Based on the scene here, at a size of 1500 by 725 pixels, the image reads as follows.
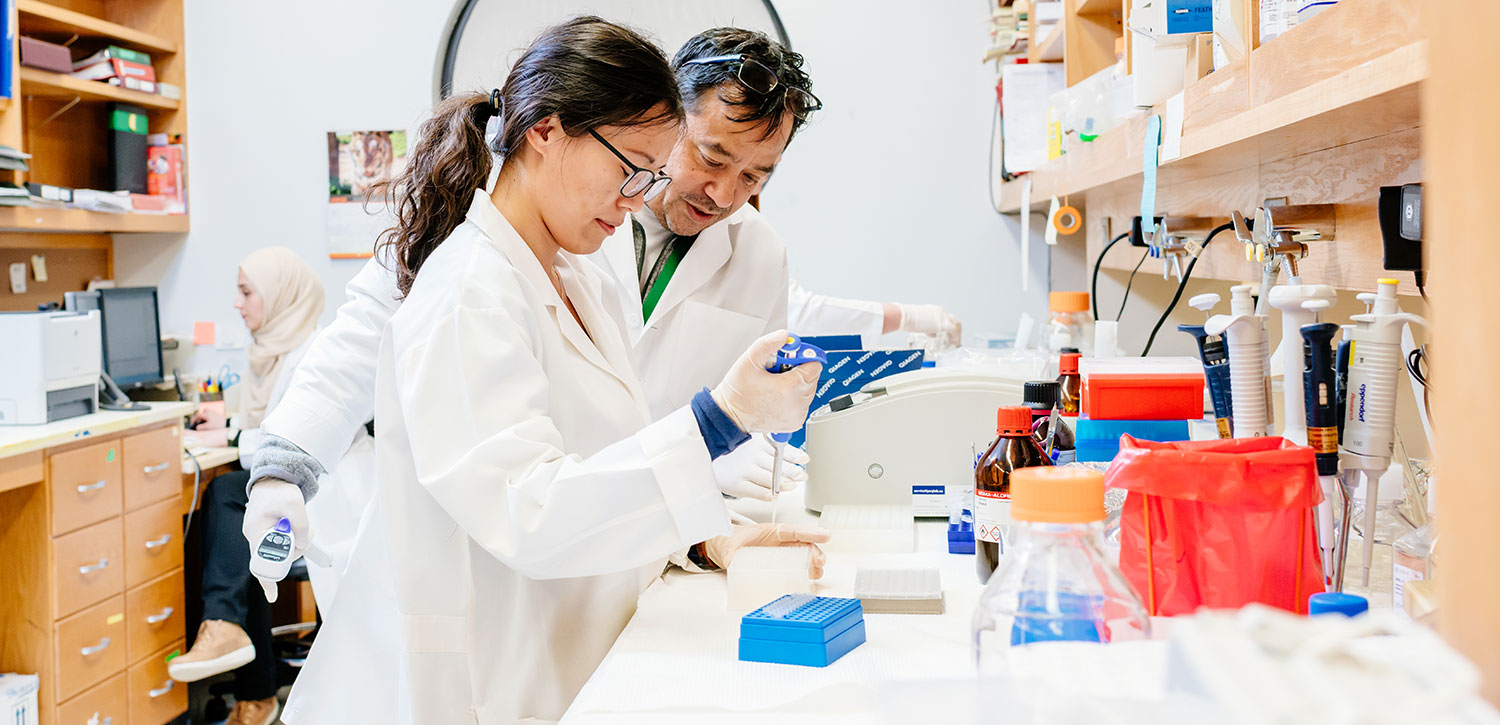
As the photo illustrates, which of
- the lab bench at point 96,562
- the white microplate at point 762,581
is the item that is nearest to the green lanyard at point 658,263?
the white microplate at point 762,581

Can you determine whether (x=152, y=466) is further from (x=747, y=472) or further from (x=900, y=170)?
(x=900, y=170)

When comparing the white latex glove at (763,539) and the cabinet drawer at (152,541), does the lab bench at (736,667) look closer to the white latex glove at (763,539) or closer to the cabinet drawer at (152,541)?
the white latex glove at (763,539)

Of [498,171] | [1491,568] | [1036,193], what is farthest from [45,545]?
[1491,568]

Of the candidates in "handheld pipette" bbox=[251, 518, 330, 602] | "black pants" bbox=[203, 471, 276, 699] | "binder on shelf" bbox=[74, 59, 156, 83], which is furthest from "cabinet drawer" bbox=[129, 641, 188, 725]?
"binder on shelf" bbox=[74, 59, 156, 83]

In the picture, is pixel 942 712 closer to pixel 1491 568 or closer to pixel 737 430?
pixel 1491 568

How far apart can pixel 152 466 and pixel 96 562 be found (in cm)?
34

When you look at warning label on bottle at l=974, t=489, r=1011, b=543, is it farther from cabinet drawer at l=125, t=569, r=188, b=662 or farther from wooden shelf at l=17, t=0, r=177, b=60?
wooden shelf at l=17, t=0, r=177, b=60

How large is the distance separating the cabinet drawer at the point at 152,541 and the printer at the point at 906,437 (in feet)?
7.51

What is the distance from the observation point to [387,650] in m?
1.46

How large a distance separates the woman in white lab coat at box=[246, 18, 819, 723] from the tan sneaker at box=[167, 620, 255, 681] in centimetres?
208

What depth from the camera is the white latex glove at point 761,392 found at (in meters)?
1.29

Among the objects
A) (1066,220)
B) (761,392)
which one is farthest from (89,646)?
(1066,220)

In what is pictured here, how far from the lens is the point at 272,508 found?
1.68m

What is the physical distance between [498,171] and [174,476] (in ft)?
8.24
